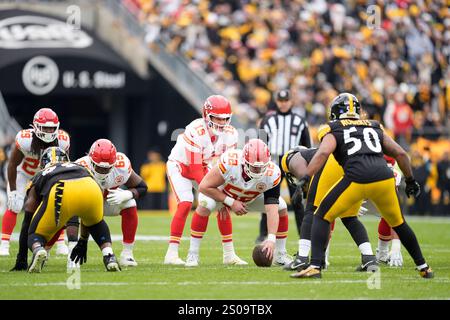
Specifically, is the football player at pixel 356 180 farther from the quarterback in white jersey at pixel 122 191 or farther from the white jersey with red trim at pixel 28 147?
the white jersey with red trim at pixel 28 147

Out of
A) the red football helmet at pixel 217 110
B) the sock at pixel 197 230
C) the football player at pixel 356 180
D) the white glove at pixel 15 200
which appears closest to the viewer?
the football player at pixel 356 180

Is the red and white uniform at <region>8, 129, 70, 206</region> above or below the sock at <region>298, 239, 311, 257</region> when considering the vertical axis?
above

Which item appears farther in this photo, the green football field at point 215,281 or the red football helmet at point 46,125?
the red football helmet at point 46,125

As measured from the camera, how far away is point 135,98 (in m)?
24.5

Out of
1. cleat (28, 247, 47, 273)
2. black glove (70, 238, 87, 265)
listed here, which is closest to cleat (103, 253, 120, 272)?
black glove (70, 238, 87, 265)

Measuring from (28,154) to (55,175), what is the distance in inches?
92.9

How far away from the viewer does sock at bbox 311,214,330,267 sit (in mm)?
8727

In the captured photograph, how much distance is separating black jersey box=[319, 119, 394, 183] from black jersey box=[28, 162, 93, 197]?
7.47 ft

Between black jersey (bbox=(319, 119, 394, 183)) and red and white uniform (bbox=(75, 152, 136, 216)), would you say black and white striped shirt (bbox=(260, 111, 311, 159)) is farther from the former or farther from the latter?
black jersey (bbox=(319, 119, 394, 183))

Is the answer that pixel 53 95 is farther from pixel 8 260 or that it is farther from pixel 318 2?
pixel 8 260

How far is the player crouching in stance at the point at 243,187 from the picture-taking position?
31.3 ft

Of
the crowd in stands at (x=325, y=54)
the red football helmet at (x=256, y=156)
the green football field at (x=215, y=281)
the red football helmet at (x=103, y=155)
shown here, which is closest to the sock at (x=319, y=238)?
the green football field at (x=215, y=281)

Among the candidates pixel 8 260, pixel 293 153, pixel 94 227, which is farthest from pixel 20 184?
pixel 293 153
